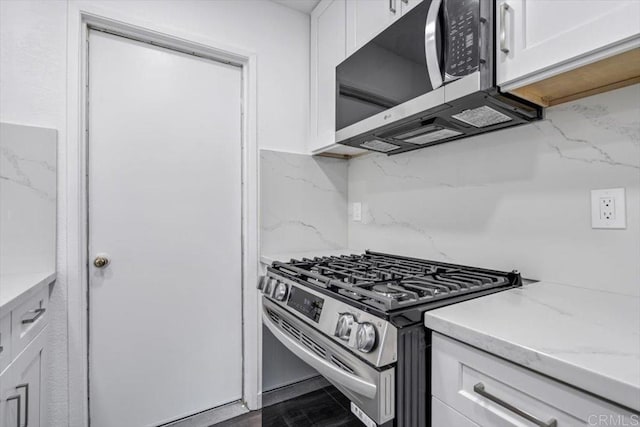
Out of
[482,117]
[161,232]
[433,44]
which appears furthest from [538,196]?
[161,232]

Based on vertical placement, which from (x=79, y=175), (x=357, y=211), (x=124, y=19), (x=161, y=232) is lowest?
(x=161, y=232)

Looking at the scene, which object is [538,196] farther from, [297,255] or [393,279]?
[297,255]

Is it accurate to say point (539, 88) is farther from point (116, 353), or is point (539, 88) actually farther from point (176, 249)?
point (116, 353)

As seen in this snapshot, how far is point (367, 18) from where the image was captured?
4.82 feet

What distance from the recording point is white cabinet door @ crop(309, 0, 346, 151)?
171 centimetres

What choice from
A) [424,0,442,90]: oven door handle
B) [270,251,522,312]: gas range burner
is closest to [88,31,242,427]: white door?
[270,251,522,312]: gas range burner

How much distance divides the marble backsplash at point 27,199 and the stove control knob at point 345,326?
1.37m

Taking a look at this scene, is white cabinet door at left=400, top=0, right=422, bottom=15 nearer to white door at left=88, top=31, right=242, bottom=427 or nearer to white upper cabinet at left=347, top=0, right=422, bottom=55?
white upper cabinet at left=347, top=0, right=422, bottom=55

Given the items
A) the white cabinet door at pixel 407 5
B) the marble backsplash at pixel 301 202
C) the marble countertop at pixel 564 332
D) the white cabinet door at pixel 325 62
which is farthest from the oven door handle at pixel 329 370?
the white cabinet door at pixel 407 5

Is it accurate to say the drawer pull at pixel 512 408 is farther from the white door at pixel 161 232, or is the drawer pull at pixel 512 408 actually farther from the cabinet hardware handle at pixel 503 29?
the white door at pixel 161 232

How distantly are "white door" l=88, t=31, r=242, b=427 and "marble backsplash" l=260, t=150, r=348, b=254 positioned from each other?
0.19m

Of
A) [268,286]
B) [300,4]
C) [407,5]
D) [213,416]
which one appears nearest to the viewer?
[407,5]

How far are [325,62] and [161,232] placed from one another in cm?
138

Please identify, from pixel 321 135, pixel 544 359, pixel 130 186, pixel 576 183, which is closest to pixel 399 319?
pixel 544 359
